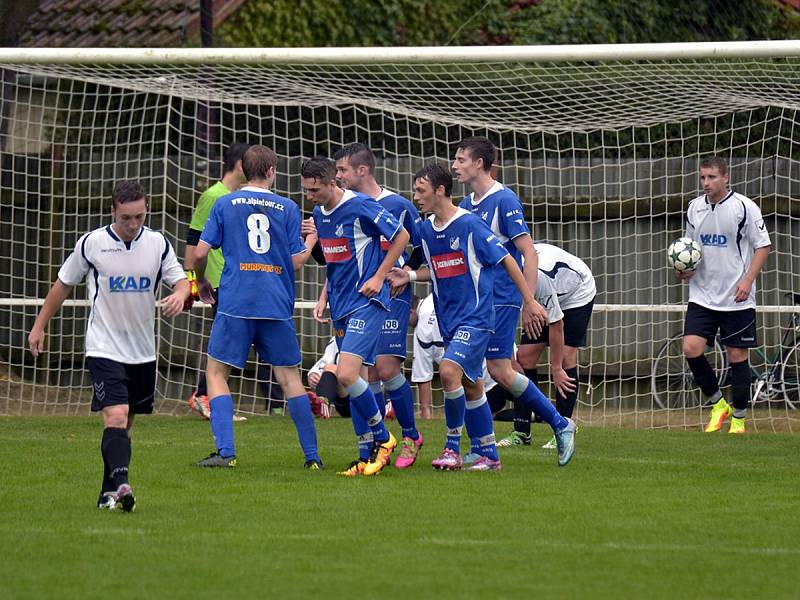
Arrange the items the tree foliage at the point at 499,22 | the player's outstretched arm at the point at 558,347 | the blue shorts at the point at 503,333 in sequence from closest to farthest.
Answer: the blue shorts at the point at 503,333 → the player's outstretched arm at the point at 558,347 → the tree foliage at the point at 499,22

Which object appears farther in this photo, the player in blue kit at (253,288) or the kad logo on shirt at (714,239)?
the kad logo on shirt at (714,239)

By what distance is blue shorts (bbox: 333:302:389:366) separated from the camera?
363 inches

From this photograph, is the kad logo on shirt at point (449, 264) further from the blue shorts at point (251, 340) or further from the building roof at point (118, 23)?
the building roof at point (118, 23)

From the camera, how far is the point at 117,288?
7949mm

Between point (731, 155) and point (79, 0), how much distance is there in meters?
9.56

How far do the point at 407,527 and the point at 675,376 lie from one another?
28.1ft

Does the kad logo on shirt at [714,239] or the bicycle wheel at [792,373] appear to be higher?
the kad logo on shirt at [714,239]

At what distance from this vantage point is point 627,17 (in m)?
19.7

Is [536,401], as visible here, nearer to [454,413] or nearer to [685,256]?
[454,413]

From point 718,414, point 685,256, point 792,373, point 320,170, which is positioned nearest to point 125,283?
point 320,170

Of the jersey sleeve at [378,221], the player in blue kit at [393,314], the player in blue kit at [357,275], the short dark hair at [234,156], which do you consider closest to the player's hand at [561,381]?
the player in blue kit at [393,314]

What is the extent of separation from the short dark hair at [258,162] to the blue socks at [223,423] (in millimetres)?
1388

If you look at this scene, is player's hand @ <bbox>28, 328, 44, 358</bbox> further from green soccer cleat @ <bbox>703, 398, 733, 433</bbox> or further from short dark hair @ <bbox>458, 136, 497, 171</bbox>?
green soccer cleat @ <bbox>703, 398, 733, 433</bbox>

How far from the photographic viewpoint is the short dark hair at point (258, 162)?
30.7ft
